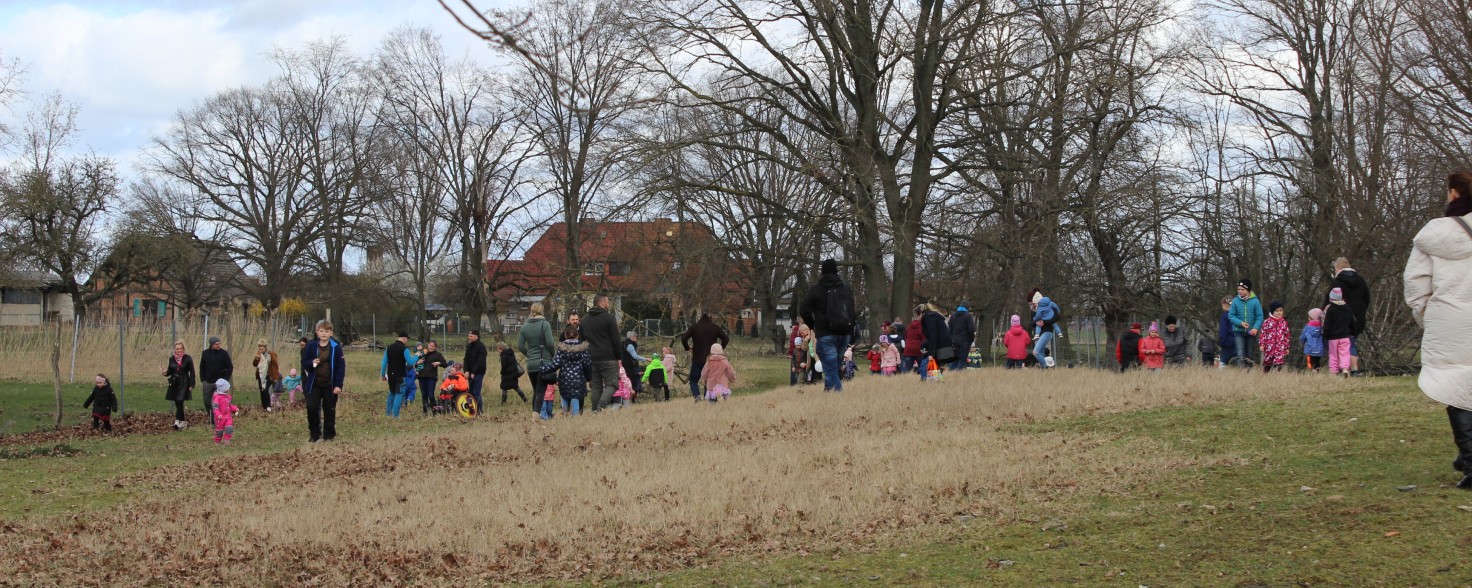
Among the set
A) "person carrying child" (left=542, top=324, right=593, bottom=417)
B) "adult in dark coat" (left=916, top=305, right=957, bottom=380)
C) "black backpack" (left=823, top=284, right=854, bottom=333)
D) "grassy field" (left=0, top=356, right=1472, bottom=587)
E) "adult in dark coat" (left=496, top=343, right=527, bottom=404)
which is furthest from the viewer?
"adult in dark coat" (left=496, top=343, right=527, bottom=404)

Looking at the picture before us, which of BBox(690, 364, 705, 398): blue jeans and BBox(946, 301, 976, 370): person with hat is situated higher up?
BBox(946, 301, 976, 370): person with hat

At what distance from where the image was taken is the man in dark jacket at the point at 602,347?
16.4m

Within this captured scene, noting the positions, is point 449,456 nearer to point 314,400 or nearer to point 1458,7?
point 314,400

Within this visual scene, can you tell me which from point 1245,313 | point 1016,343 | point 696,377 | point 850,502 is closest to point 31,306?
point 696,377

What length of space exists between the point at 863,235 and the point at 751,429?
16.0 m

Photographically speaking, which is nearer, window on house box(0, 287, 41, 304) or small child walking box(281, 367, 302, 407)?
small child walking box(281, 367, 302, 407)

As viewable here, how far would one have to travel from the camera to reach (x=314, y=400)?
15977mm

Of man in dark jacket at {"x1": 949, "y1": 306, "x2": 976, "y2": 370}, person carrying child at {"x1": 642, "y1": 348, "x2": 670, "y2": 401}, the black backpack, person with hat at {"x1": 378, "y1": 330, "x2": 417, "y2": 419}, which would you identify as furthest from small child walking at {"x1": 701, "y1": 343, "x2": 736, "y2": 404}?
person with hat at {"x1": 378, "y1": 330, "x2": 417, "y2": 419}

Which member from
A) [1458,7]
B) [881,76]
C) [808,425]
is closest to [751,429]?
[808,425]

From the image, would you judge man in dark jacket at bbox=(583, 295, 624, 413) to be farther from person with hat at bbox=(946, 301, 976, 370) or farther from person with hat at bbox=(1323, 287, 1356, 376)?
person with hat at bbox=(1323, 287, 1356, 376)

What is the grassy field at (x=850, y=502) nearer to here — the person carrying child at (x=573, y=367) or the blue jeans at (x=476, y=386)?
A: the person carrying child at (x=573, y=367)

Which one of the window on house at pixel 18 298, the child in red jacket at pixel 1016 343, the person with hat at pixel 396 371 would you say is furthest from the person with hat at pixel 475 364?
the window on house at pixel 18 298

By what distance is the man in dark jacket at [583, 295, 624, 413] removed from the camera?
1644 centimetres

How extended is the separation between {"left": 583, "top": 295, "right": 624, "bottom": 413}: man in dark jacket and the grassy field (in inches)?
70.9
